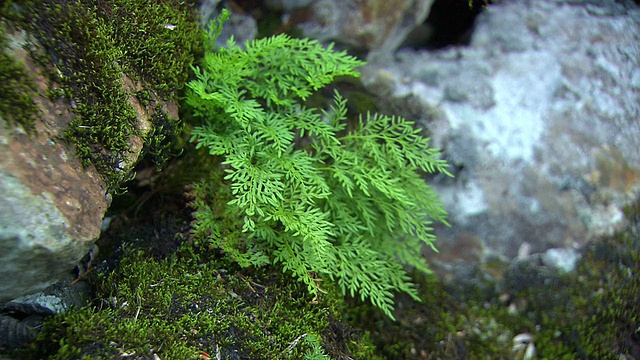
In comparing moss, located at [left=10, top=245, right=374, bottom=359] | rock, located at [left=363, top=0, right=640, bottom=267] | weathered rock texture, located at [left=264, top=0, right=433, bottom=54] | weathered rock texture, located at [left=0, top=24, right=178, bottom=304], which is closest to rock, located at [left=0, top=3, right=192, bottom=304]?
weathered rock texture, located at [left=0, top=24, right=178, bottom=304]

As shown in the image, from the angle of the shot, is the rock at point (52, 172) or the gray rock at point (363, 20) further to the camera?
the gray rock at point (363, 20)

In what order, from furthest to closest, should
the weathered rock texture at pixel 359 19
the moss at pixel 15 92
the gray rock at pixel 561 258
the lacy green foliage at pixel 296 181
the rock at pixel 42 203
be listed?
the weathered rock texture at pixel 359 19
the gray rock at pixel 561 258
the lacy green foliage at pixel 296 181
the moss at pixel 15 92
the rock at pixel 42 203

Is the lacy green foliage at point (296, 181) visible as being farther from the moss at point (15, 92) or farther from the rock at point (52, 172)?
the moss at point (15, 92)

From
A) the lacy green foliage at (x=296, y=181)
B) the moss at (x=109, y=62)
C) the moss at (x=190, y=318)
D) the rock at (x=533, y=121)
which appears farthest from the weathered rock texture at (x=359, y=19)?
the moss at (x=190, y=318)

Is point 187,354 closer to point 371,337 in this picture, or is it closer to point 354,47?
point 371,337

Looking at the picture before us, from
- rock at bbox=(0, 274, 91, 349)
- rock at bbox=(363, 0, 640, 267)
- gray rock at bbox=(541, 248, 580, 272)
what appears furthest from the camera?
rock at bbox=(363, 0, 640, 267)

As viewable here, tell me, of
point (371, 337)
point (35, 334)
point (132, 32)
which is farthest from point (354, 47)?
point (35, 334)

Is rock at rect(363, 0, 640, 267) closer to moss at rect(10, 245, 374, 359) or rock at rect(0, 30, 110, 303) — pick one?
moss at rect(10, 245, 374, 359)
